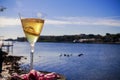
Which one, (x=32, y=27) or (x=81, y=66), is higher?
(x=32, y=27)

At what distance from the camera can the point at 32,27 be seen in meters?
2.10

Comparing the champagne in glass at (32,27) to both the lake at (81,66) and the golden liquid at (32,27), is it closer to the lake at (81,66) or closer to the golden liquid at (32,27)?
the golden liquid at (32,27)

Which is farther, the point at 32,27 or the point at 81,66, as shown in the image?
the point at 81,66

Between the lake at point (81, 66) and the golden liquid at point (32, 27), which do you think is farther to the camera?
the lake at point (81, 66)

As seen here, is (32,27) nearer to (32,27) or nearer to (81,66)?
(32,27)

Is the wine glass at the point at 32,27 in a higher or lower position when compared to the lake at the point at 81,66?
higher

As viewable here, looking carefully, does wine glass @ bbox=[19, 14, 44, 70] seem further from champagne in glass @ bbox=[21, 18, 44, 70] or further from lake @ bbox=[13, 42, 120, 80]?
lake @ bbox=[13, 42, 120, 80]

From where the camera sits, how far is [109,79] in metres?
38.9

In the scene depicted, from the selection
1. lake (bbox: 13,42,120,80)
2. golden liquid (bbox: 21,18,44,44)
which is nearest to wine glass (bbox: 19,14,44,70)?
golden liquid (bbox: 21,18,44,44)

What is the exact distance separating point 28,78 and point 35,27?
55 centimetres

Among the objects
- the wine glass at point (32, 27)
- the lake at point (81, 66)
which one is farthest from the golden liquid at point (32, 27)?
the lake at point (81, 66)

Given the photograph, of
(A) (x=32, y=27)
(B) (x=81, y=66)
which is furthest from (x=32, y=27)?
(B) (x=81, y=66)

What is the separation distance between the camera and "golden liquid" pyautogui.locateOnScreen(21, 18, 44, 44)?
6.81 ft

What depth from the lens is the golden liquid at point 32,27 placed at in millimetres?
2074
